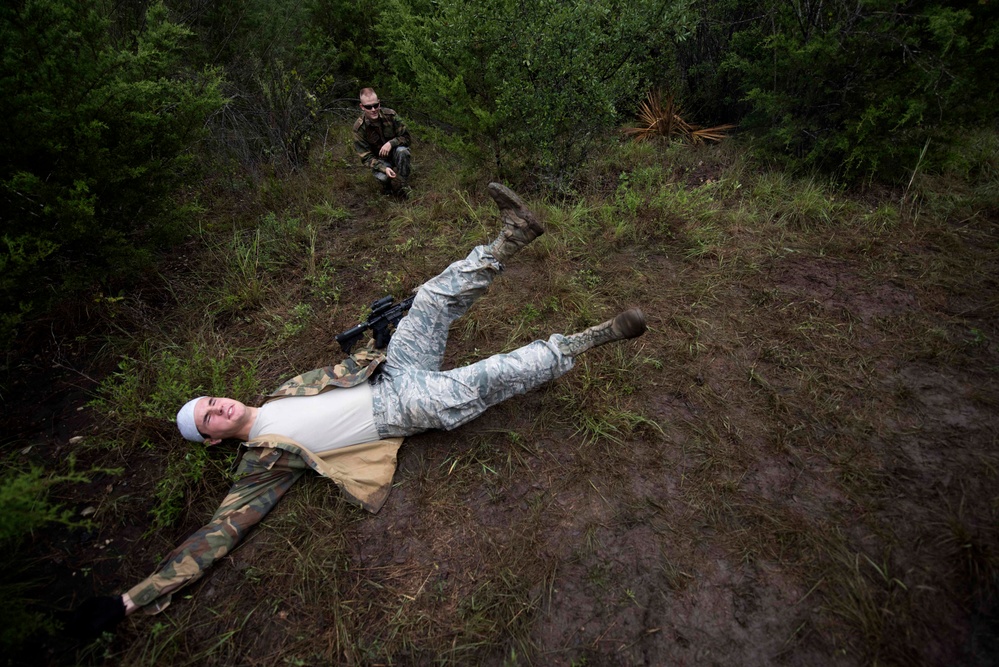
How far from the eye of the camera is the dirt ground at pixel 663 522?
178 centimetres

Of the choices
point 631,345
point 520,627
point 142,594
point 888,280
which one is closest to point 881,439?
point 631,345

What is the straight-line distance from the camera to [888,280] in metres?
3.16

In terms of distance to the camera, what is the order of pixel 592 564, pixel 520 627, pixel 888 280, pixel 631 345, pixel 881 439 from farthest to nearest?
pixel 888 280
pixel 631 345
pixel 881 439
pixel 592 564
pixel 520 627

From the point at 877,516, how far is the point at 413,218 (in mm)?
3972

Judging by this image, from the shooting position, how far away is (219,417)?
232cm

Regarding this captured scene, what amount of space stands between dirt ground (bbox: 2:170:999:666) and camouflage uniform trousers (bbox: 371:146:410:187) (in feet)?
10.1

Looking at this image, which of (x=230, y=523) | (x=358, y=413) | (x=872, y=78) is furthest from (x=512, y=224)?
(x=872, y=78)

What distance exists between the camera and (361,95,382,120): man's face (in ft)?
15.2

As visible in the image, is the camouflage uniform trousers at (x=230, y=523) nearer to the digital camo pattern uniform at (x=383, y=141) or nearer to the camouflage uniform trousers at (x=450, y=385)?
the camouflage uniform trousers at (x=450, y=385)

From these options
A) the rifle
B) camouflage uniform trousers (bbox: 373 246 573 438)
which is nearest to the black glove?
camouflage uniform trousers (bbox: 373 246 573 438)

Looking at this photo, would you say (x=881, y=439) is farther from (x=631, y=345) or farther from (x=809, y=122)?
A: (x=809, y=122)

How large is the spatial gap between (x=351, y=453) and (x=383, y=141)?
3.82 metres

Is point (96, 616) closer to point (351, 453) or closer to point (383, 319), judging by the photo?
point (351, 453)

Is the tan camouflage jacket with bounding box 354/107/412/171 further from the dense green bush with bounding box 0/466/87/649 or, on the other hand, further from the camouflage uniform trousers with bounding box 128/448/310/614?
the dense green bush with bounding box 0/466/87/649
